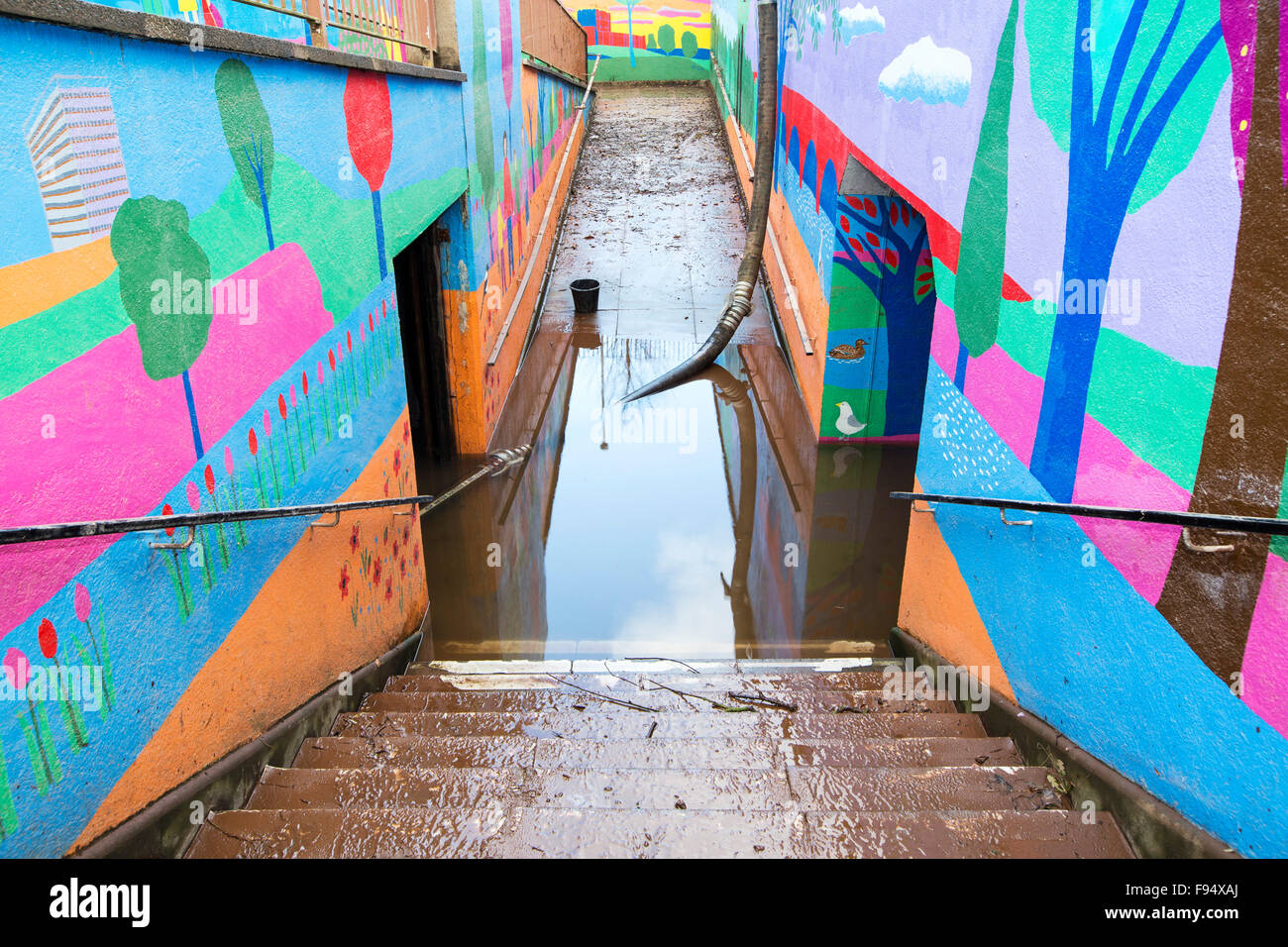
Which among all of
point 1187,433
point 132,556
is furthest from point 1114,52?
point 132,556

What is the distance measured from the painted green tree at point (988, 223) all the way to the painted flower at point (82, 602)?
3661mm

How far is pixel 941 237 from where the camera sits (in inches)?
188

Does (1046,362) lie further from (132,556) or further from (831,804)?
(132,556)

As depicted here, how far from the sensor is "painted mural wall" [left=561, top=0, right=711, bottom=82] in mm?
21656

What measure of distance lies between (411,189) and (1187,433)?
4.63 metres

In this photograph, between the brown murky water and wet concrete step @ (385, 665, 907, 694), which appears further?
the brown murky water

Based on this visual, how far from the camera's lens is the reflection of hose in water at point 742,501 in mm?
6195

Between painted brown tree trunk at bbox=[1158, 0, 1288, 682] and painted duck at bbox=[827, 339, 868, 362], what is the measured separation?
5766mm

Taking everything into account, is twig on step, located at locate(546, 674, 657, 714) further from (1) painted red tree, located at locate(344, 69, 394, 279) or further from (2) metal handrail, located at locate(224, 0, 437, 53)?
(2) metal handrail, located at locate(224, 0, 437, 53)

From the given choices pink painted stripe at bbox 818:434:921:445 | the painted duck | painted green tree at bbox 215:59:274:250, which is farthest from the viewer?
pink painted stripe at bbox 818:434:921:445

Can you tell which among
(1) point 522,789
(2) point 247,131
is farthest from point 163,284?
(1) point 522,789

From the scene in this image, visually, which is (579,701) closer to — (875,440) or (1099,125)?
(1099,125)

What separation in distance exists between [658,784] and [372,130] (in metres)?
3.66

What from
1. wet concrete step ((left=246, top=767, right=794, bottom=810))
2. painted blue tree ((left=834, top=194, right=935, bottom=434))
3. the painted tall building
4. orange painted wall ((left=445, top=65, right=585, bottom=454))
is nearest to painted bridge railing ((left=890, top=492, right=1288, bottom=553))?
wet concrete step ((left=246, top=767, right=794, bottom=810))
